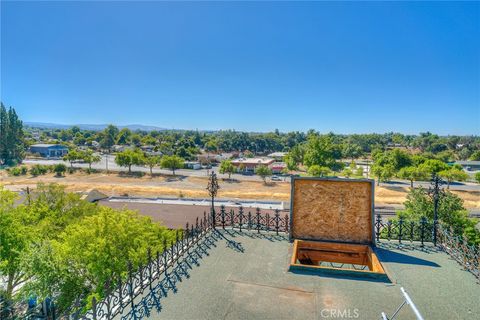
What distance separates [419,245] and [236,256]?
6.15 metres

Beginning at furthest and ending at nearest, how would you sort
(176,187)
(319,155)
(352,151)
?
(352,151)
(319,155)
(176,187)

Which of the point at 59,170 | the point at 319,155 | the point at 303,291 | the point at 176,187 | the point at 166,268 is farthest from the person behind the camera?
the point at 59,170

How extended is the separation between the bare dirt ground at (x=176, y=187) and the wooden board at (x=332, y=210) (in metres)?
30.3

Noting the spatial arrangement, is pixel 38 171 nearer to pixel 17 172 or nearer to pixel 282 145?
pixel 17 172

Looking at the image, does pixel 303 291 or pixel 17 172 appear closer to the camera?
pixel 303 291

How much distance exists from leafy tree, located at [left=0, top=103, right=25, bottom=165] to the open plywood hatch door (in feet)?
281

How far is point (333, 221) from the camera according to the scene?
9305mm

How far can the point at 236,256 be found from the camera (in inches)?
329

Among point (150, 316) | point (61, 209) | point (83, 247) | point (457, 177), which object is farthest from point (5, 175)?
point (457, 177)

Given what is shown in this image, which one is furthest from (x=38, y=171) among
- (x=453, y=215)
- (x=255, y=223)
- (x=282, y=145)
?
(x=282, y=145)

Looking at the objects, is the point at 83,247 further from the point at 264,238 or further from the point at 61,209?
the point at 61,209

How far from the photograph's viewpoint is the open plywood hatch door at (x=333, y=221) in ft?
29.9

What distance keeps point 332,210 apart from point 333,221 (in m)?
0.37

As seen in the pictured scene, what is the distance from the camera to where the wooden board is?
360 inches
